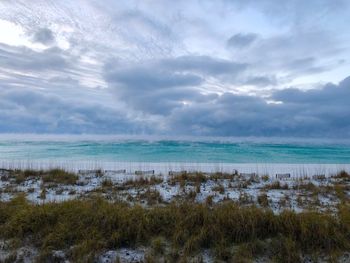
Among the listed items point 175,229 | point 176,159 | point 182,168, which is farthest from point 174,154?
point 175,229

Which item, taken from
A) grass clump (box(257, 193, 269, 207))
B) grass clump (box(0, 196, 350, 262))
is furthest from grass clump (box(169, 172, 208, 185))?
grass clump (box(0, 196, 350, 262))

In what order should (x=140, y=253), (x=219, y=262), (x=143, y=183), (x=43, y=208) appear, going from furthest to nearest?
(x=143, y=183), (x=43, y=208), (x=140, y=253), (x=219, y=262)

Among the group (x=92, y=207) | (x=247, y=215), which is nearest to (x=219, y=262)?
(x=247, y=215)

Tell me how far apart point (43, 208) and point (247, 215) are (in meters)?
4.20

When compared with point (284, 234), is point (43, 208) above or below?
above

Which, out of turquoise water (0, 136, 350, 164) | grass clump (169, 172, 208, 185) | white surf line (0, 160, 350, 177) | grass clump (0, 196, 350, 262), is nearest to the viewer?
grass clump (0, 196, 350, 262)

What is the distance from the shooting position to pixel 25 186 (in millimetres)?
8648

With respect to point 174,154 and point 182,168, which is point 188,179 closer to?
point 182,168

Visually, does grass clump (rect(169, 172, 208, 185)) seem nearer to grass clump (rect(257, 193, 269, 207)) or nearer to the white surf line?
grass clump (rect(257, 193, 269, 207))

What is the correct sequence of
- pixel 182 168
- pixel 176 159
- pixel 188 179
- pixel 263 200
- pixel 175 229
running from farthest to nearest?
1. pixel 176 159
2. pixel 182 168
3. pixel 188 179
4. pixel 263 200
5. pixel 175 229

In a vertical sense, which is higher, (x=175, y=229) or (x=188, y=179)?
(x=188, y=179)

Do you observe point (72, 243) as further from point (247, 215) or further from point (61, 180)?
point (61, 180)

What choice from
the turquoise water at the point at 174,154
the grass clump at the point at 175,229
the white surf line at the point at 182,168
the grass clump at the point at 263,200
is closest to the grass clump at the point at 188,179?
the grass clump at the point at 263,200

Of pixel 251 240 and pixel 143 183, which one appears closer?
pixel 251 240
